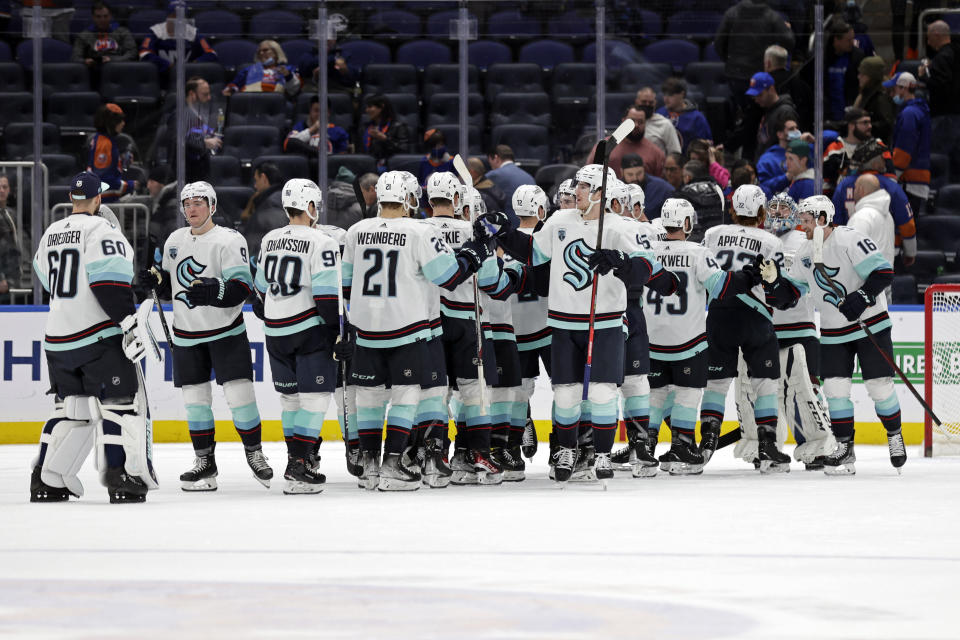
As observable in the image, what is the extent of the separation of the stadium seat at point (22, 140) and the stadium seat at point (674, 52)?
416 cm

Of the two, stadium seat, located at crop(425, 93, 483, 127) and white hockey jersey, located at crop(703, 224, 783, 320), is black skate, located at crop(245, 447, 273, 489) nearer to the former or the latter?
white hockey jersey, located at crop(703, 224, 783, 320)

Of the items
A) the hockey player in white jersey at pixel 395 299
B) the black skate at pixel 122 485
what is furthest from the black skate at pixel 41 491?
the hockey player in white jersey at pixel 395 299

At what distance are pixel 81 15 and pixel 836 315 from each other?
5.84 meters

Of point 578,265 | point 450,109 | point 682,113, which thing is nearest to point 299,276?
point 578,265

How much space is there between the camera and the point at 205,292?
7.54 metres

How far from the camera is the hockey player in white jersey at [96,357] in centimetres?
696

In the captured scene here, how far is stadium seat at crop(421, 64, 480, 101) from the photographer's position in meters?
11.0

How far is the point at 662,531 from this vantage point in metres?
5.97

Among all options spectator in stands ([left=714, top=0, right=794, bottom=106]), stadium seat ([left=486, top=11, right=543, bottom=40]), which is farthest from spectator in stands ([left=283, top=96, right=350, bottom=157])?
spectator in stands ([left=714, top=0, right=794, bottom=106])

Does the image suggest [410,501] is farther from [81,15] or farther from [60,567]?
[81,15]

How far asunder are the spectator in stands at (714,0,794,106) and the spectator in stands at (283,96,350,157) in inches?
108

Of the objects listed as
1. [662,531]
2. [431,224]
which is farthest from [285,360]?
[662,531]

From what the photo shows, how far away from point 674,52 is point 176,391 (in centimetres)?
421

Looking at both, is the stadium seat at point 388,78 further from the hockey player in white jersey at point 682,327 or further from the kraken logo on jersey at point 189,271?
the kraken logo on jersey at point 189,271
